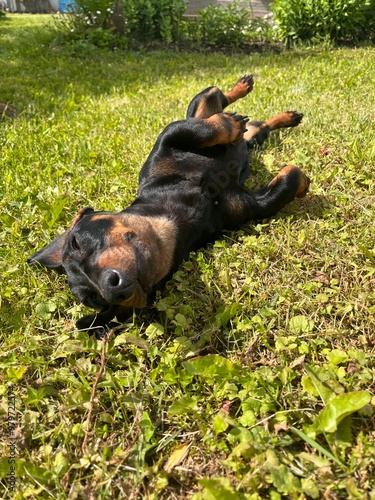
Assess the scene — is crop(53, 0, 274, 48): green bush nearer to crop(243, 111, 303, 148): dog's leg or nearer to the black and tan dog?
crop(243, 111, 303, 148): dog's leg

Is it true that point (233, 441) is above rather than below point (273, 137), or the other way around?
below

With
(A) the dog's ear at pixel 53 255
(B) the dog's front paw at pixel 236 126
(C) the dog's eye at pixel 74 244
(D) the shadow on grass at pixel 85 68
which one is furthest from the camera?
(D) the shadow on grass at pixel 85 68

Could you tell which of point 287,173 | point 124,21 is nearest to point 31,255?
point 287,173

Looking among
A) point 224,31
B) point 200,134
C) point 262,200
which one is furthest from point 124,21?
point 262,200

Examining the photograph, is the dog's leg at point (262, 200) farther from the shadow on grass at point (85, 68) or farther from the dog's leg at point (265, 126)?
the shadow on grass at point (85, 68)

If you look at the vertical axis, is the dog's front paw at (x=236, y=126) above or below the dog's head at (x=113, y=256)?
above

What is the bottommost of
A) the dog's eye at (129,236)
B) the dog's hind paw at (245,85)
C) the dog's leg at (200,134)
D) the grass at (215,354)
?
the grass at (215,354)

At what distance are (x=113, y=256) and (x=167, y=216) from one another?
811 millimetres

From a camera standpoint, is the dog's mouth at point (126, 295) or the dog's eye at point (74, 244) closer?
the dog's mouth at point (126, 295)

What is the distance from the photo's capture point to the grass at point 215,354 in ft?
5.91

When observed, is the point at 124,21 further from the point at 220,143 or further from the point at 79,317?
the point at 79,317

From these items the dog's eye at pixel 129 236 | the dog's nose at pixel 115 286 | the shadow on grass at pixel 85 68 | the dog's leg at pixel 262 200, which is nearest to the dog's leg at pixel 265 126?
the dog's leg at pixel 262 200

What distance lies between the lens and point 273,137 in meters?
4.37

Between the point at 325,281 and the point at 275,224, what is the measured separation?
695mm
